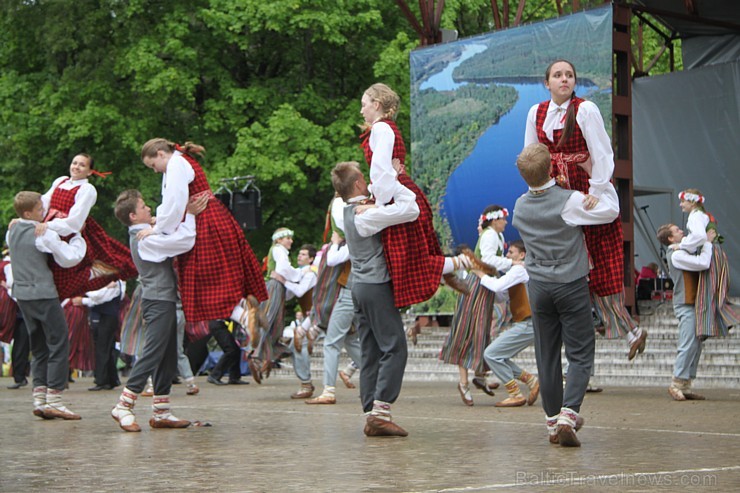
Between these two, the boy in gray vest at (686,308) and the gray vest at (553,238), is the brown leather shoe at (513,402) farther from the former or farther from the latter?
the gray vest at (553,238)

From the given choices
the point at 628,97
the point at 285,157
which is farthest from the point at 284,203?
the point at 628,97

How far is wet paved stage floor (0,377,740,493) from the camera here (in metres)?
5.39

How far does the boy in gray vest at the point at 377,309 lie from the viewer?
7.49 meters

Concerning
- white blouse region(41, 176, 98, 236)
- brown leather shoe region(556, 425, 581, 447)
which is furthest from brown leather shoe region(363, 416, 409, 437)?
white blouse region(41, 176, 98, 236)

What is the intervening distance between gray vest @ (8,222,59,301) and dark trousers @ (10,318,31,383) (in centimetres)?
761

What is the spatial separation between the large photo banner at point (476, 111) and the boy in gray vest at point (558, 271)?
1294 cm

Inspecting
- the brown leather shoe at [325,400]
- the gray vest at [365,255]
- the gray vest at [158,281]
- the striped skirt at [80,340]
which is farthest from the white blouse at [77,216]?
the striped skirt at [80,340]

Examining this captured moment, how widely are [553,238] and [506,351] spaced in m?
4.36

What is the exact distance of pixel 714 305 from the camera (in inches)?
473

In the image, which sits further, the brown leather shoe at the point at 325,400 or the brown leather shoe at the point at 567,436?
the brown leather shoe at the point at 325,400

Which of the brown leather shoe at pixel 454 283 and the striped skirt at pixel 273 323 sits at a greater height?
the brown leather shoe at pixel 454 283

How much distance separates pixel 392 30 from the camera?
2930 centimetres

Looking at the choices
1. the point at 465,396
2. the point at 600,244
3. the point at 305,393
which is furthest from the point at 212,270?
the point at 305,393

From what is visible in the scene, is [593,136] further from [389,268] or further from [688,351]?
[688,351]
